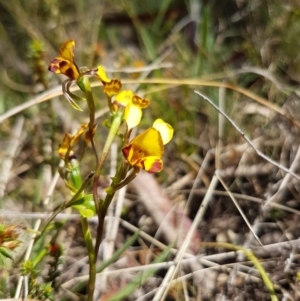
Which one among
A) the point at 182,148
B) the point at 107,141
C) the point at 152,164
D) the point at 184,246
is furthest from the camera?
the point at 182,148

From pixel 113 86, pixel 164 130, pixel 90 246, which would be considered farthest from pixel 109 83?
pixel 90 246

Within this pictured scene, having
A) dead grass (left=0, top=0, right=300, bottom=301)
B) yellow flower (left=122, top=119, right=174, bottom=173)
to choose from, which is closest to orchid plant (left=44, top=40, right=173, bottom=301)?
yellow flower (left=122, top=119, right=174, bottom=173)

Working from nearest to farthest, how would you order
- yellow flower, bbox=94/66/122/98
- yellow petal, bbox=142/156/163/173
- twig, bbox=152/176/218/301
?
yellow petal, bbox=142/156/163/173 < yellow flower, bbox=94/66/122/98 < twig, bbox=152/176/218/301

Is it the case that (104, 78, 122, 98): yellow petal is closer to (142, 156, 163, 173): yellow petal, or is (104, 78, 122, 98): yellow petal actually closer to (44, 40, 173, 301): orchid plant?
(44, 40, 173, 301): orchid plant

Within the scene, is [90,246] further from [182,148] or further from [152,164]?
[182,148]

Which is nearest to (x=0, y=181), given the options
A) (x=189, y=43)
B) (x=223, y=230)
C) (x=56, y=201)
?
(x=56, y=201)

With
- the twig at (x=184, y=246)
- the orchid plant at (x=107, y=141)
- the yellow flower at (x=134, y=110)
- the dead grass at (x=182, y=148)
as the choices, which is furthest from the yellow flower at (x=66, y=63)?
the twig at (x=184, y=246)
